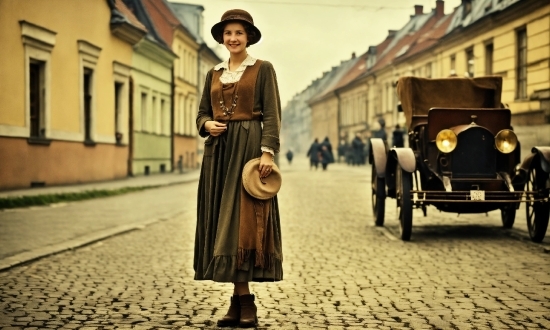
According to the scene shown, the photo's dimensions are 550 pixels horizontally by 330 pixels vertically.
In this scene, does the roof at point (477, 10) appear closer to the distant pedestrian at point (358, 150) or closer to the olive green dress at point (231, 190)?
the distant pedestrian at point (358, 150)

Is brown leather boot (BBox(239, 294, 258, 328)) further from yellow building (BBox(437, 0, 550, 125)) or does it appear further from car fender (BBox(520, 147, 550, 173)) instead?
yellow building (BBox(437, 0, 550, 125))

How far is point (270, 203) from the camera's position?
481cm

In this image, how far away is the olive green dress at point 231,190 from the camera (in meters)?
4.68

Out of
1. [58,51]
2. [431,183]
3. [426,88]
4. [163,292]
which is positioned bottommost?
[163,292]

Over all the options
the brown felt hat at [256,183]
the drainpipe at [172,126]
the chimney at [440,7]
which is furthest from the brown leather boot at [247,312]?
the chimney at [440,7]

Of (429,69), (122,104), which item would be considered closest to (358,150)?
(429,69)

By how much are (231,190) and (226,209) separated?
4.7 inches

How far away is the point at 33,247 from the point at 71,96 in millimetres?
13369

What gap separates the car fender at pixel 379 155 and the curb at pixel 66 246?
11.2 ft

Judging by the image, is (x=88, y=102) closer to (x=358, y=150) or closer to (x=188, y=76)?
(x=188, y=76)

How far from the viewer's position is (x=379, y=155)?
35.7ft

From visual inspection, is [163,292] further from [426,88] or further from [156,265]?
[426,88]

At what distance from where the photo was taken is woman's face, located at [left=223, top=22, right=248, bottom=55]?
189 inches

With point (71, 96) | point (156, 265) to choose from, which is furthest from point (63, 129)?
point (156, 265)
